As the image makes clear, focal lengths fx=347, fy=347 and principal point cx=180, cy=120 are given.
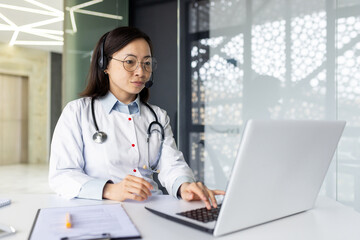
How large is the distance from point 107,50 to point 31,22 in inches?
215

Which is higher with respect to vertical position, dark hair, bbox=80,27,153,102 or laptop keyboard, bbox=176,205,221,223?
dark hair, bbox=80,27,153,102

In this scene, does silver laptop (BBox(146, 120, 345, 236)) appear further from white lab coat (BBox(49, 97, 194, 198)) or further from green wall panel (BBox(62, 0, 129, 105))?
green wall panel (BBox(62, 0, 129, 105))

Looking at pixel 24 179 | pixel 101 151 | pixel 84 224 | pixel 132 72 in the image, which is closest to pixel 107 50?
pixel 132 72

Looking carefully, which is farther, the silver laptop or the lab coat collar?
the lab coat collar

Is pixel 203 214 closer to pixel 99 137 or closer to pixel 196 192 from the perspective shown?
pixel 196 192

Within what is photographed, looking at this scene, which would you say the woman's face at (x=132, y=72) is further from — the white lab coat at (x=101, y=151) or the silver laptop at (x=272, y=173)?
the silver laptop at (x=272, y=173)

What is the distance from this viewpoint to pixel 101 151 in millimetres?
1628

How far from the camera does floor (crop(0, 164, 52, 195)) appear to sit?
5.90m

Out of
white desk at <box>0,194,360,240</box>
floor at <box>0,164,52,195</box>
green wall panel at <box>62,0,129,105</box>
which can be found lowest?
floor at <box>0,164,52,195</box>

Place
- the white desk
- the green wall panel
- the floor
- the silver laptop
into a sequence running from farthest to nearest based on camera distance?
the floor
the green wall panel
the white desk
the silver laptop

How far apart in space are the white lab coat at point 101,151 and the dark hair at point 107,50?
0.07 m

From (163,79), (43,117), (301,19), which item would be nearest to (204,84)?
(163,79)

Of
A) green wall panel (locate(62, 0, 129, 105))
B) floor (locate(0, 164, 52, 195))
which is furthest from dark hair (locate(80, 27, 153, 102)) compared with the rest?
floor (locate(0, 164, 52, 195))

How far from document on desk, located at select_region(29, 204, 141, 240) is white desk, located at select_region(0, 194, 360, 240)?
0.03 meters
